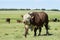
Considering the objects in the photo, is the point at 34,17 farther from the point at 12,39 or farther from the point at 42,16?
the point at 12,39

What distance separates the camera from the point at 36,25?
22328 millimetres

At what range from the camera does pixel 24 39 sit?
20016 mm

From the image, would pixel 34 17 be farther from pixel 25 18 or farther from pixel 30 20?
pixel 25 18

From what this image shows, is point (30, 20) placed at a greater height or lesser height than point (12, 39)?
greater

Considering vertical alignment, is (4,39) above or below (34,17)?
below

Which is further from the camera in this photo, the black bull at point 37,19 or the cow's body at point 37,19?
the black bull at point 37,19

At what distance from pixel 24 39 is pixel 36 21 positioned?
113 inches

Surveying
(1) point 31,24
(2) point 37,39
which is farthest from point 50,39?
(1) point 31,24

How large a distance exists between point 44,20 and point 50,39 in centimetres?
423

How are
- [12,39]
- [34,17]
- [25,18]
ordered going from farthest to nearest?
[34,17] < [12,39] < [25,18]

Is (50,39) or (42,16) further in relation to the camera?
(42,16)

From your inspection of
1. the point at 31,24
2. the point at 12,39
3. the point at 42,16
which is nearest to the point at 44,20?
the point at 42,16

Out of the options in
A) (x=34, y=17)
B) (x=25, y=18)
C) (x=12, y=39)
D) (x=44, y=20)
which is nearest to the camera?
(x=25, y=18)

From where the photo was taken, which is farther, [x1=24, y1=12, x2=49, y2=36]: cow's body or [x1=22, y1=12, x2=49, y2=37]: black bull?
[x1=22, y1=12, x2=49, y2=37]: black bull
